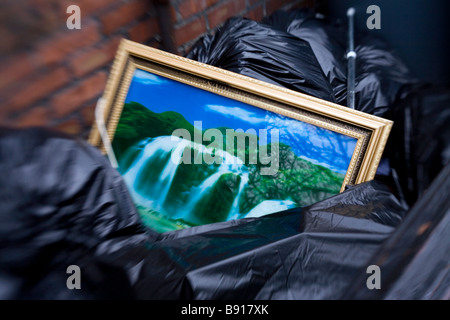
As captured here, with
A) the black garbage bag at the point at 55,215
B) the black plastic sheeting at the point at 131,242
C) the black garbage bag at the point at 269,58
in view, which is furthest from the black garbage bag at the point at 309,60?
the black garbage bag at the point at 55,215

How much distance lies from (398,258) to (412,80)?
2.10 ft

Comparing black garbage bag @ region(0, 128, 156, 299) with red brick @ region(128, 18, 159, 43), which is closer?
black garbage bag @ region(0, 128, 156, 299)

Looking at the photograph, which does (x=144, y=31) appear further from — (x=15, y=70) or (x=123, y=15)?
(x=15, y=70)

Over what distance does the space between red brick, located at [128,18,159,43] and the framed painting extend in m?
0.14

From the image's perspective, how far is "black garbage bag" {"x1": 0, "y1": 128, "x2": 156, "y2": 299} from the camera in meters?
0.55

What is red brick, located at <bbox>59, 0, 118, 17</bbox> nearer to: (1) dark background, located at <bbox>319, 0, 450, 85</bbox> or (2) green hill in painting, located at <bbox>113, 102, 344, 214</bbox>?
(2) green hill in painting, located at <bbox>113, 102, 344, 214</bbox>

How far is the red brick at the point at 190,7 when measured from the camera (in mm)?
1050

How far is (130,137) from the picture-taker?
90 cm

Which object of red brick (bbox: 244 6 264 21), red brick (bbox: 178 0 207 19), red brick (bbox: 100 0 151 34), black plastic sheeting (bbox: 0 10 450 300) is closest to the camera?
black plastic sheeting (bbox: 0 10 450 300)

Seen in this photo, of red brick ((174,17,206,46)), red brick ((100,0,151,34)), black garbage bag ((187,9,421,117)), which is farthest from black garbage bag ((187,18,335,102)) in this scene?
red brick ((100,0,151,34))

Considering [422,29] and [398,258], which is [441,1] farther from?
[398,258]

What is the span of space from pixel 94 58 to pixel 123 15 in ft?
0.45

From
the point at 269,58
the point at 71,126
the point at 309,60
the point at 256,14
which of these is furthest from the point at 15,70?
the point at 256,14
